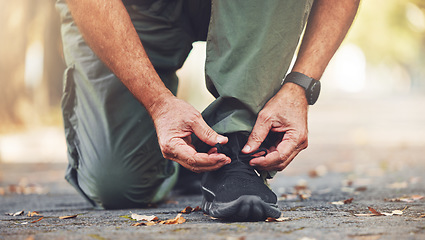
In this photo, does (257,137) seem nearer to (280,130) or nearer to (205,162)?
(280,130)

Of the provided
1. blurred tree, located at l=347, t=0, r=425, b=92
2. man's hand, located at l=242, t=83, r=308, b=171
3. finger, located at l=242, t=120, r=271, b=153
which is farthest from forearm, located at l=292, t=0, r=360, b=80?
blurred tree, located at l=347, t=0, r=425, b=92

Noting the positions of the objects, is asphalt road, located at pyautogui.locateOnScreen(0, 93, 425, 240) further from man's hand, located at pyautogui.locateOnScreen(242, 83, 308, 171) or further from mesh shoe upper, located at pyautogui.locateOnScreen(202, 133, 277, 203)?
man's hand, located at pyautogui.locateOnScreen(242, 83, 308, 171)

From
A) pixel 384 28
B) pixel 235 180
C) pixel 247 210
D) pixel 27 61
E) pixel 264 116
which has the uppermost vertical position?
pixel 384 28

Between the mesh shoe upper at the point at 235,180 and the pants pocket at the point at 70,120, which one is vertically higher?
the pants pocket at the point at 70,120

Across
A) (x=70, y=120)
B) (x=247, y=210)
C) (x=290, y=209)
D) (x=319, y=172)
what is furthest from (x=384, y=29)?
(x=247, y=210)

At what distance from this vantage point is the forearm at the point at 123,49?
7.06ft

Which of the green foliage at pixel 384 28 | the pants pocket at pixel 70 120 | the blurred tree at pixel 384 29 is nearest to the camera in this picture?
the pants pocket at pixel 70 120

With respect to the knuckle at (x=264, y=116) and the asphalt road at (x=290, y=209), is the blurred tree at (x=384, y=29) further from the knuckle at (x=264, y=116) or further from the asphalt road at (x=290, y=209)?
the knuckle at (x=264, y=116)

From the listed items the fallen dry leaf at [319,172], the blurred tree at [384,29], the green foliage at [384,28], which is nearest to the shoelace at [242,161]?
the fallen dry leaf at [319,172]

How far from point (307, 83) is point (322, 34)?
0.86 ft

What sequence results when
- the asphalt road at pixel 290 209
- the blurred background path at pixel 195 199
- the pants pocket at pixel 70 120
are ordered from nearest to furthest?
1. the asphalt road at pixel 290 209
2. the blurred background path at pixel 195 199
3. the pants pocket at pixel 70 120

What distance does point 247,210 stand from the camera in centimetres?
192

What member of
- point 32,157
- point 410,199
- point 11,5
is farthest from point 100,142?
point 11,5

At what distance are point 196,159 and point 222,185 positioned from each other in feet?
0.54
